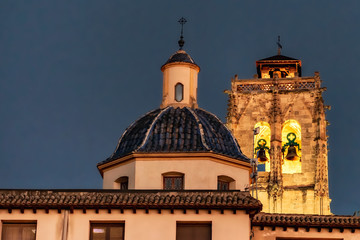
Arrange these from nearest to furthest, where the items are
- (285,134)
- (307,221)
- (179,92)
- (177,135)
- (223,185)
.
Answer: (307,221) → (223,185) → (177,135) → (179,92) → (285,134)

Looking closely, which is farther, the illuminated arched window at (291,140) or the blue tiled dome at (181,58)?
the illuminated arched window at (291,140)

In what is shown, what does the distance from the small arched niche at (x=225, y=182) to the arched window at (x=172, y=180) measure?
185 cm

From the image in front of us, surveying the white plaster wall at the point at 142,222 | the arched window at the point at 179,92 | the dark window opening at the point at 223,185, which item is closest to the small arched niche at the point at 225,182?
the dark window opening at the point at 223,185

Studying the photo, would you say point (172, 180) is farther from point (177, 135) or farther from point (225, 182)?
point (177, 135)

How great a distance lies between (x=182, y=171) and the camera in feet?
193

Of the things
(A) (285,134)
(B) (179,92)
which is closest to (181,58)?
(B) (179,92)

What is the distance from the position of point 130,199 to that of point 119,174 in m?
8.66

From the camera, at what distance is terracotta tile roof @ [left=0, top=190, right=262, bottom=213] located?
5097cm

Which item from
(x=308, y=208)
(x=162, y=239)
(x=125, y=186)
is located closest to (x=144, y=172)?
(x=125, y=186)

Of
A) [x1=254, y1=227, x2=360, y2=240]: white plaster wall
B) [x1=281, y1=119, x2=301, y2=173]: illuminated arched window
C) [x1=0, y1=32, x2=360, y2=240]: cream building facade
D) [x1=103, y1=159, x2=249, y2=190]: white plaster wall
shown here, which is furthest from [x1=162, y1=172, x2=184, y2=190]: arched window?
[x1=281, y1=119, x2=301, y2=173]: illuminated arched window

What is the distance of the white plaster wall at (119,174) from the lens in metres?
59.0

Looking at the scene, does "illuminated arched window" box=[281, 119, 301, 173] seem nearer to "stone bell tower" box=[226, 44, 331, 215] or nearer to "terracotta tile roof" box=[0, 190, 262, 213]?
"stone bell tower" box=[226, 44, 331, 215]

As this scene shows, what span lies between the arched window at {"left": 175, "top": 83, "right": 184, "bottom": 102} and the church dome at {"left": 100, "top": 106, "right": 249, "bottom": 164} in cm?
147

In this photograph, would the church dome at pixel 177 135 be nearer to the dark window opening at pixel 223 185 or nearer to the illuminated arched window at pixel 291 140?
the dark window opening at pixel 223 185
